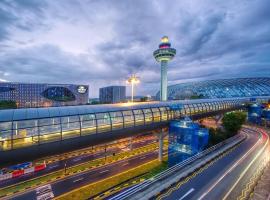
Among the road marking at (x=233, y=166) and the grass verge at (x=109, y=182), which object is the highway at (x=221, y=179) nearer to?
the road marking at (x=233, y=166)

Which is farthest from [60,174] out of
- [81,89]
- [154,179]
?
[81,89]

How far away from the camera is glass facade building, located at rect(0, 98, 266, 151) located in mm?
15008

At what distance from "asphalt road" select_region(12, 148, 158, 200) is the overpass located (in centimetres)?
1149

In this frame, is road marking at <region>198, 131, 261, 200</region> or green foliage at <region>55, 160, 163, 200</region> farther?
green foliage at <region>55, 160, 163, 200</region>

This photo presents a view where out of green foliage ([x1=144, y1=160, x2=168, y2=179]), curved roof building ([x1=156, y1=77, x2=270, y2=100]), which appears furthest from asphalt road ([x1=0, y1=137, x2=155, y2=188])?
curved roof building ([x1=156, y1=77, x2=270, y2=100])

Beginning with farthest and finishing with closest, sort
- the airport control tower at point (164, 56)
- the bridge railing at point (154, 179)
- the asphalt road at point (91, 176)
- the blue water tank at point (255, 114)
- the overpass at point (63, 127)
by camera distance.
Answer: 1. the airport control tower at point (164, 56)
2. the blue water tank at point (255, 114)
3. the asphalt road at point (91, 176)
4. the bridge railing at point (154, 179)
5. the overpass at point (63, 127)

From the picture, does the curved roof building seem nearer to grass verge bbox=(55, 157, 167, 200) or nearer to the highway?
the highway

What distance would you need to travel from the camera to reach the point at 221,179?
22.1 meters

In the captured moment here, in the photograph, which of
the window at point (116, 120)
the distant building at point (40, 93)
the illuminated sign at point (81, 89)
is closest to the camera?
the window at point (116, 120)

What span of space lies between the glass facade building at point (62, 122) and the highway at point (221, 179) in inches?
451

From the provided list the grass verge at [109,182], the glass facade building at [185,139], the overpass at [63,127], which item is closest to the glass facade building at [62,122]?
the overpass at [63,127]

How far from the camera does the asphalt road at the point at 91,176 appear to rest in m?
24.2

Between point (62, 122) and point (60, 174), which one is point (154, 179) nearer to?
point (62, 122)

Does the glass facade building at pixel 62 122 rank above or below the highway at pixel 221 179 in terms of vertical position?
above
